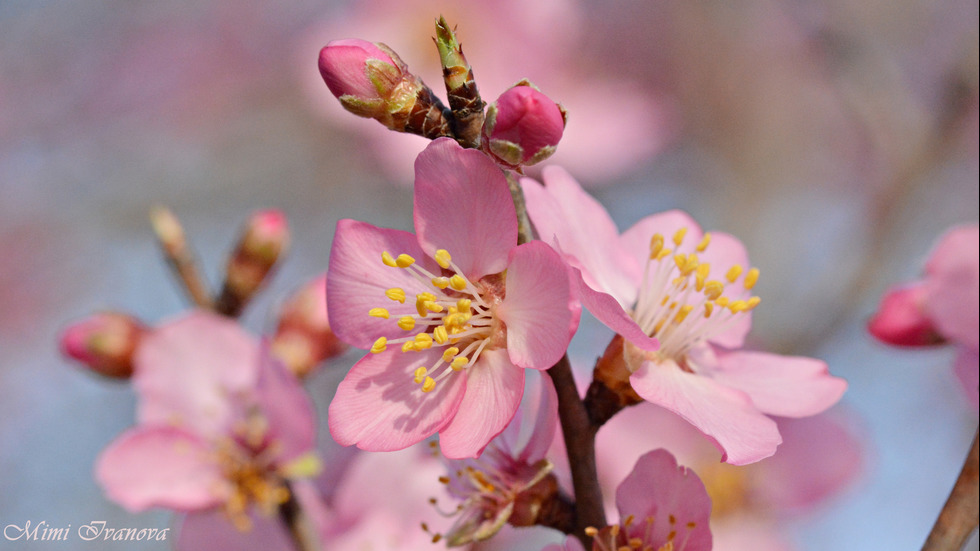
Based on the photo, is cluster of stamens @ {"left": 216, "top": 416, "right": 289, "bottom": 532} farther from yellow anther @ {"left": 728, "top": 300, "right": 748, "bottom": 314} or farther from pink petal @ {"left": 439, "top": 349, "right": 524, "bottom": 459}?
yellow anther @ {"left": 728, "top": 300, "right": 748, "bottom": 314}

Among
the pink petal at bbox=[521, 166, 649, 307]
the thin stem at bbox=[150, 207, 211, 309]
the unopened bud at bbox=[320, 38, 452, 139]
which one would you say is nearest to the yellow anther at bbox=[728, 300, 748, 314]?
the pink petal at bbox=[521, 166, 649, 307]

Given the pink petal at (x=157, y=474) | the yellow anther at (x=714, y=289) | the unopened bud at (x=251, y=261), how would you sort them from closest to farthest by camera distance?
the yellow anther at (x=714, y=289) < the pink petal at (x=157, y=474) < the unopened bud at (x=251, y=261)

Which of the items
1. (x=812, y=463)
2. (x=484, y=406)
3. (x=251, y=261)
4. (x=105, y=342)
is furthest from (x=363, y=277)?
(x=812, y=463)

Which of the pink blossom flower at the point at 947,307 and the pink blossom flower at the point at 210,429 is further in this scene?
the pink blossom flower at the point at 210,429

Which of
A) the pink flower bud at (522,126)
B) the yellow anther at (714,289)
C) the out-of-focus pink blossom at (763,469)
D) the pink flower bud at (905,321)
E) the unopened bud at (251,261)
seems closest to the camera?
the pink flower bud at (522,126)

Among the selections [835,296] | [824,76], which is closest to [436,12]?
[824,76]

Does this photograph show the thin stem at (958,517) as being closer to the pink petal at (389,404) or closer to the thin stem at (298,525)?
the pink petal at (389,404)

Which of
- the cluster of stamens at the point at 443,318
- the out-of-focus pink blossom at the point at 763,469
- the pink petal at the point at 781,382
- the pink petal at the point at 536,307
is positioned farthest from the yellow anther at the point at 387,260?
the out-of-focus pink blossom at the point at 763,469
